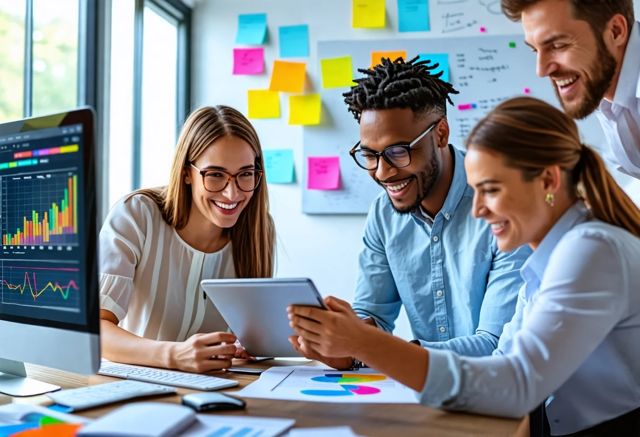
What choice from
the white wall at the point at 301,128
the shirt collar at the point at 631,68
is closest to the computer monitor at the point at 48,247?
the shirt collar at the point at 631,68

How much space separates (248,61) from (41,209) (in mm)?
2142

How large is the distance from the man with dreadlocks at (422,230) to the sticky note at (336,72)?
1.23 m

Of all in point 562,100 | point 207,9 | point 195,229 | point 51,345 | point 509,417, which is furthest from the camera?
point 207,9

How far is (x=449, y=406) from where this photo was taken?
93cm

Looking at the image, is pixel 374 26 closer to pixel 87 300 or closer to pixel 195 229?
pixel 195 229

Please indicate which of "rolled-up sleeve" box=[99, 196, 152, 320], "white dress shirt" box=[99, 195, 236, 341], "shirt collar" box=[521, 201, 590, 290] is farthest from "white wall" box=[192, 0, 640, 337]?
"shirt collar" box=[521, 201, 590, 290]

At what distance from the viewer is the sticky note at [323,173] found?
2.96 m

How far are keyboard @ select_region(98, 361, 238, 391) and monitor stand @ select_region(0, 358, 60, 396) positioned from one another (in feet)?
0.40

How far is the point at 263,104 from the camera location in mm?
3078

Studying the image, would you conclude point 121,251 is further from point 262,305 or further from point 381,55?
point 381,55

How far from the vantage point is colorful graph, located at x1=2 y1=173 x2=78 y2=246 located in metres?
1.04

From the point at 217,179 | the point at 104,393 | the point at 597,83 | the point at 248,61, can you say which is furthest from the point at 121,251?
the point at 248,61

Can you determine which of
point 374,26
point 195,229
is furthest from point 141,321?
point 374,26

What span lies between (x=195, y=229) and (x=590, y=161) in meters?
1.04
